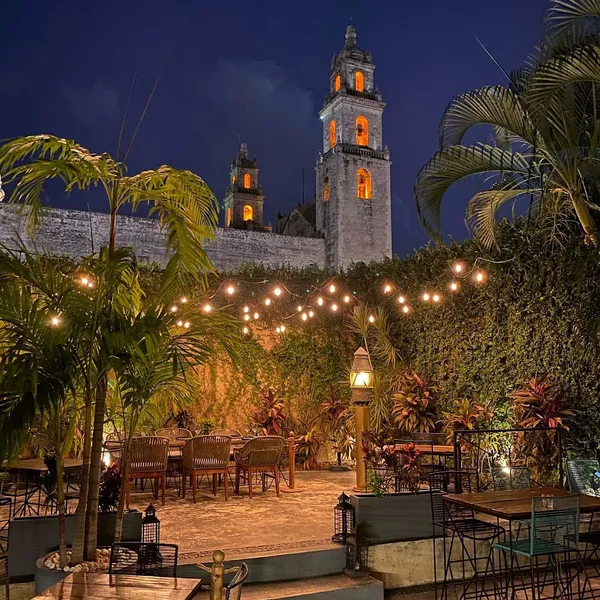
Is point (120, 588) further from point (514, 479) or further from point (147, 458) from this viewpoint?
point (514, 479)

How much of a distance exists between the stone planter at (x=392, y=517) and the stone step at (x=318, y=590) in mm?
370

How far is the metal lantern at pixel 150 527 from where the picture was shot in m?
4.53

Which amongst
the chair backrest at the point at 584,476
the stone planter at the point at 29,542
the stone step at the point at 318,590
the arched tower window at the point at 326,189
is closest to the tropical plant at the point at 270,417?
the stone step at the point at 318,590

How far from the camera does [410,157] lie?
115 metres

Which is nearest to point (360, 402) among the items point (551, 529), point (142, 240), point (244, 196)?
point (551, 529)

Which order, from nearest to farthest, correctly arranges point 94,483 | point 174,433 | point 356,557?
point 94,483 → point 356,557 → point 174,433

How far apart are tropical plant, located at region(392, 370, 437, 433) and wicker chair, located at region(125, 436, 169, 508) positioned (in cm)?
332

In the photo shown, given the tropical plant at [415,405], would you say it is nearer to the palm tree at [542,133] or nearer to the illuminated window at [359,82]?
the palm tree at [542,133]

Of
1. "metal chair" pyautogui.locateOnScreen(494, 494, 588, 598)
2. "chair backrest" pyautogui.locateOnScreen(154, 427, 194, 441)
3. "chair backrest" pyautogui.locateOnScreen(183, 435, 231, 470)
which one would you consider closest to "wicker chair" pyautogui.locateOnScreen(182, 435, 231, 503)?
"chair backrest" pyautogui.locateOnScreen(183, 435, 231, 470)

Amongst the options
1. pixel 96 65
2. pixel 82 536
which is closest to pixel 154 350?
pixel 82 536

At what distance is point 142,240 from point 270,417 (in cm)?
1787

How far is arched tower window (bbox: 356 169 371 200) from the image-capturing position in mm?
32094

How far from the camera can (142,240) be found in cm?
2570

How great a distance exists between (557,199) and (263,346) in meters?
5.70
